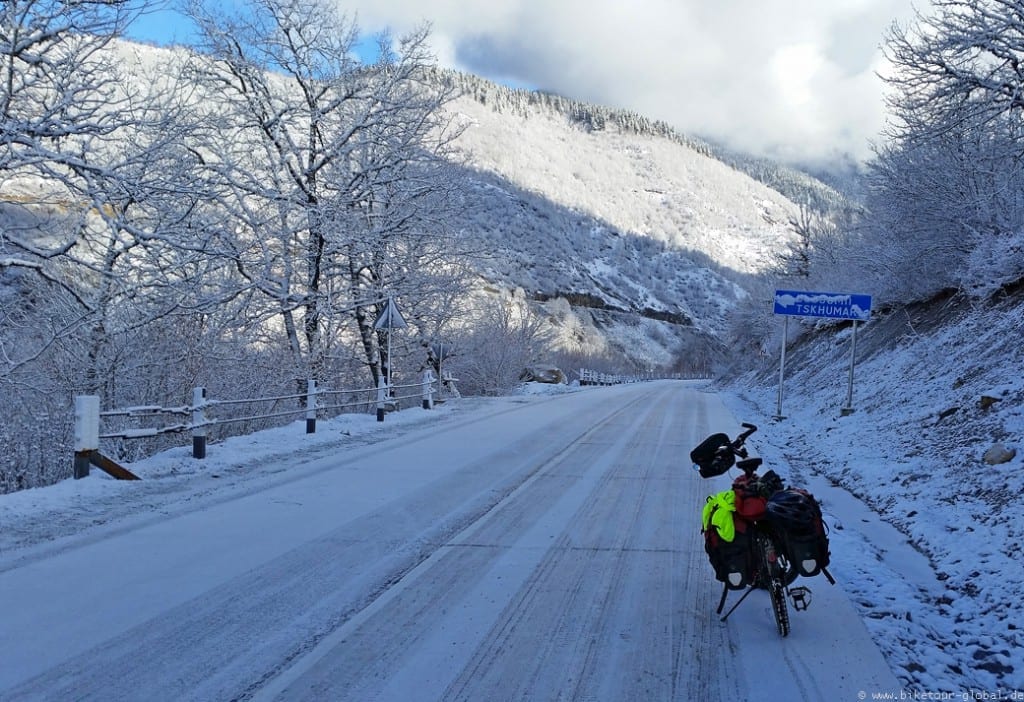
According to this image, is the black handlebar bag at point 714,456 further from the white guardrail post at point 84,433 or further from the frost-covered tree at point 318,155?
the frost-covered tree at point 318,155

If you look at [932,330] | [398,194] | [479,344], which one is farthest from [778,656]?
[479,344]

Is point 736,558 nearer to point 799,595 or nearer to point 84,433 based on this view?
point 799,595

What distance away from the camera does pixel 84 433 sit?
861cm

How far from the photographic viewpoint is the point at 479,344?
3866 centimetres

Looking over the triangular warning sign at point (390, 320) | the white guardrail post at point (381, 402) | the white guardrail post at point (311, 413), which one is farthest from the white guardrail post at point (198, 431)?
the triangular warning sign at point (390, 320)

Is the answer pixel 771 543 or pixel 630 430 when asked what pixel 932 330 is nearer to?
pixel 630 430

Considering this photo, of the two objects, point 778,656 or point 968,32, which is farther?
point 968,32

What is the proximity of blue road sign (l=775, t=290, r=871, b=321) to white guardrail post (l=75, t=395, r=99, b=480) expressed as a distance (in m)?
16.2

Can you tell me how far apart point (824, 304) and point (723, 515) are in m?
16.2

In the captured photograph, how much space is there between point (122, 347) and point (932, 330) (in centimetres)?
1952

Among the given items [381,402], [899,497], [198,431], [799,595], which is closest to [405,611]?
[799,595]

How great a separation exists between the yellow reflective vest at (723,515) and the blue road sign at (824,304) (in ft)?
49.3

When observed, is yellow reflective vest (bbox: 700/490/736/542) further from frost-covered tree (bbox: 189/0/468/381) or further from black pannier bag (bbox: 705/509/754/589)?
frost-covered tree (bbox: 189/0/468/381)

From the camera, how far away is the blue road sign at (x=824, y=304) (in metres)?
18.0
